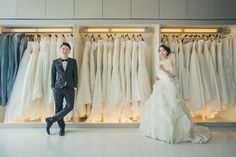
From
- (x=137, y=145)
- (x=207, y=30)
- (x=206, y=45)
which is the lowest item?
(x=137, y=145)

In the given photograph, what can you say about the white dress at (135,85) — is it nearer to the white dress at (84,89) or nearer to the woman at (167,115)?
the woman at (167,115)

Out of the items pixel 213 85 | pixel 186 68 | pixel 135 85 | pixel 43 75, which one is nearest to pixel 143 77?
pixel 135 85

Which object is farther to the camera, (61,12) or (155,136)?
(61,12)

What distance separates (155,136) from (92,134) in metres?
0.97

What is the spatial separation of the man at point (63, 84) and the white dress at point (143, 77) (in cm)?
112

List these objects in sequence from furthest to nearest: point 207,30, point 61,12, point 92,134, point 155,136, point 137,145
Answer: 1. point 207,30
2. point 61,12
3. point 92,134
4. point 155,136
5. point 137,145

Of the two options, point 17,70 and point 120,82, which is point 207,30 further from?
point 17,70

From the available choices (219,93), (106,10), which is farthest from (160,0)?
(219,93)

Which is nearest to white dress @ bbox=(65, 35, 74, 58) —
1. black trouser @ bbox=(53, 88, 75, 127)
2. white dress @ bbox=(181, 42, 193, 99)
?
black trouser @ bbox=(53, 88, 75, 127)

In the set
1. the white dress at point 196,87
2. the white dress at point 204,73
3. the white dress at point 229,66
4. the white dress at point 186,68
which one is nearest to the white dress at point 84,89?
the white dress at point 186,68

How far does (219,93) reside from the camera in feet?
14.5

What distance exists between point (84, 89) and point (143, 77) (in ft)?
3.37

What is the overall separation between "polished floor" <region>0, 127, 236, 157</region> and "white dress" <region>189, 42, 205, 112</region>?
0.48 meters

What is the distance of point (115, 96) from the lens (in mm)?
4344
